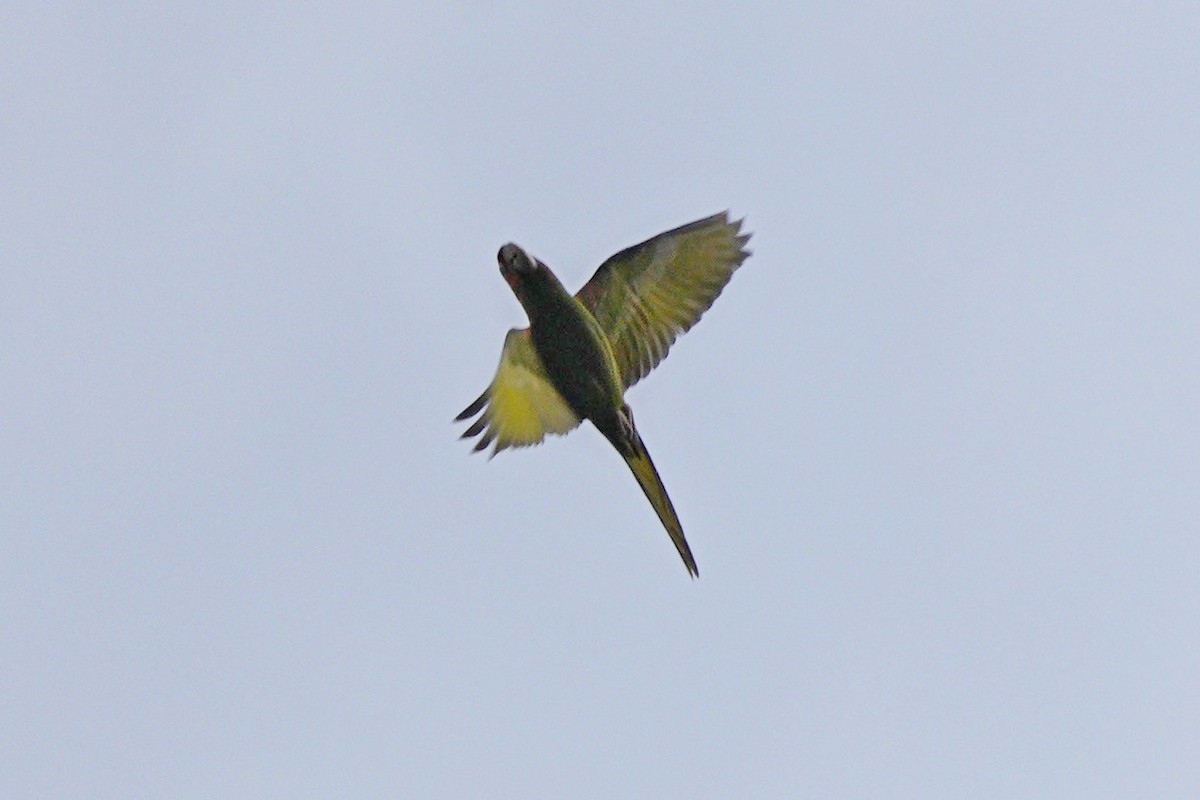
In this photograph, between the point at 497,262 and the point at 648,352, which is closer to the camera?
the point at 497,262

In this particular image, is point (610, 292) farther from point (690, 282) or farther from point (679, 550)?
point (679, 550)

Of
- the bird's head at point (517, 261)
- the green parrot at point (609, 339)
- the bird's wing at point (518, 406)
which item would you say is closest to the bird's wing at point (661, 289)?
the green parrot at point (609, 339)

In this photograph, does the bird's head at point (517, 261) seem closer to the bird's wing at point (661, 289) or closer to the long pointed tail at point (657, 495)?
the bird's wing at point (661, 289)

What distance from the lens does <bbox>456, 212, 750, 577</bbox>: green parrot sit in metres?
13.0

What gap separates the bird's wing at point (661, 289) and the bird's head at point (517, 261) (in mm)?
1080

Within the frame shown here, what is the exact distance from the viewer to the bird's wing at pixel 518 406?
13477mm

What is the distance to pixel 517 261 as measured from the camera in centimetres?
1270

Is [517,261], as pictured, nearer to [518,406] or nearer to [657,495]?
[518,406]

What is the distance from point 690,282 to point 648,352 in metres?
0.69

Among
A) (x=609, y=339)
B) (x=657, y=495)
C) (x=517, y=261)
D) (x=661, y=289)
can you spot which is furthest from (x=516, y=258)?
(x=657, y=495)

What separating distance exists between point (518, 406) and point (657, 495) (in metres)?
1.41

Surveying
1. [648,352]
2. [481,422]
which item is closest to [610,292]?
[648,352]

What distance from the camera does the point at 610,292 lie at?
13781 millimetres

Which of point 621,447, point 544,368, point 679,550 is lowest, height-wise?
point 679,550
